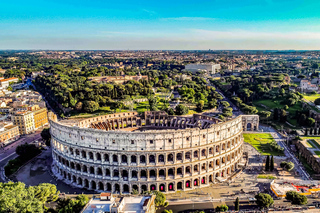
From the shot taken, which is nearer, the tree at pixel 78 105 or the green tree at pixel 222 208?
the green tree at pixel 222 208

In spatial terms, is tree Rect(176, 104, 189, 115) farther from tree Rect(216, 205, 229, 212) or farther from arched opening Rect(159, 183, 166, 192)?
tree Rect(216, 205, 229, 212)

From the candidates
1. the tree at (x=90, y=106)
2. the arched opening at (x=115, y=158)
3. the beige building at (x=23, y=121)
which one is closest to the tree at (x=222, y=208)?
the arched opening at (x=115, y=158)

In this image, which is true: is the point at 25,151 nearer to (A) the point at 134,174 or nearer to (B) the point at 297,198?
(A) the point at 134,174

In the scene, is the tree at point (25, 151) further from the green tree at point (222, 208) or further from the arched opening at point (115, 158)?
the green tree at point (222, 208)

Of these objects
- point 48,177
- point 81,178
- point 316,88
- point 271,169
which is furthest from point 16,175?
point 316,88

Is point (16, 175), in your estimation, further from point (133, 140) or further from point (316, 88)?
point (316, 88)

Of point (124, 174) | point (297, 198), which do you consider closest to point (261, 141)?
point (297, 198)

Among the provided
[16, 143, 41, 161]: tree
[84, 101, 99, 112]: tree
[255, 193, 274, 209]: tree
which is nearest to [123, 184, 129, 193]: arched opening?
[255, 193, 274, 209]: tree
